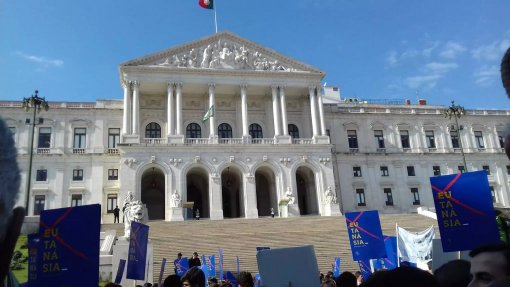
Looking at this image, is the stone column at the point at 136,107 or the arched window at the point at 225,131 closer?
the stone column at the point at 136,107

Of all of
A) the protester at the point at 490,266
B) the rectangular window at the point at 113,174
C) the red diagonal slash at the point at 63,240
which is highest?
the rectangular window at the point at 113,174

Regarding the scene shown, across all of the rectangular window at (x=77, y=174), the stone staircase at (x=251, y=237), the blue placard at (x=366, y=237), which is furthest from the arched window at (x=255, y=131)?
the blue placard at (x=366, y=237)

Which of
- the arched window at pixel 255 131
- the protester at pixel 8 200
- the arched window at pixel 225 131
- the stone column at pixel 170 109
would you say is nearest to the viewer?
the protester at pixel 8 200

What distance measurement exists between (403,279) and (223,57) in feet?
142

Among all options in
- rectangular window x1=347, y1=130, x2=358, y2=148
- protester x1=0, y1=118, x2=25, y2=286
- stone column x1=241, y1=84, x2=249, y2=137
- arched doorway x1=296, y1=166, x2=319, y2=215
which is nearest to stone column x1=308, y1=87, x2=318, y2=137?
arched doorway x1=296, y1=166, x2=319, y2=215

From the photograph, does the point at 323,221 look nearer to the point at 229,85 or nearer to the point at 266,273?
the point at 229,85

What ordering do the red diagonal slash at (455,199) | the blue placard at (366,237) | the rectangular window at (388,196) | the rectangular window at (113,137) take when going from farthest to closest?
the rectangular window at (388,196) → the rectangular window at (113,137) → the blue placard at (366,237) → the red diagonal slash at (455,199)

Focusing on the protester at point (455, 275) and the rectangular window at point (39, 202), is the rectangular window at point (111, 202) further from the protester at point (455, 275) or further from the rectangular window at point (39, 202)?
the protester at point (455, 275)

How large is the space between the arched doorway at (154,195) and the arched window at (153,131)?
13.2ft

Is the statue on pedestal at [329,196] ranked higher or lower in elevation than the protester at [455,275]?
higher

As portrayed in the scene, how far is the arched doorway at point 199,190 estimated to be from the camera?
144ft

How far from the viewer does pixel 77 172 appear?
140ft

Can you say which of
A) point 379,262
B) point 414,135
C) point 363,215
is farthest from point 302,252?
point 414,135

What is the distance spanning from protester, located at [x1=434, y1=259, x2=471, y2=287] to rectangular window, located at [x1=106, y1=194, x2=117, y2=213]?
135 ft
